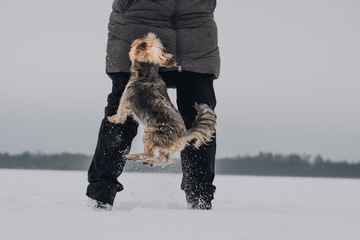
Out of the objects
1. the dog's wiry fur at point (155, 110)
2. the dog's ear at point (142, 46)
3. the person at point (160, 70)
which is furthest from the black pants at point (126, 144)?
the dog's ear at point (142, 46)

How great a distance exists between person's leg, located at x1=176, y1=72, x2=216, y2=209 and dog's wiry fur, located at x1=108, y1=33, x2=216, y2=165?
0.32m

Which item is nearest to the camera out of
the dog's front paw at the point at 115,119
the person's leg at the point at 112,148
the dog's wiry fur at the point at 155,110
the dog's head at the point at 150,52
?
the dog's wiry fur at the point at 155,110

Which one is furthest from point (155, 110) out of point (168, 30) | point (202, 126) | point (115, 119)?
point (168, 30)

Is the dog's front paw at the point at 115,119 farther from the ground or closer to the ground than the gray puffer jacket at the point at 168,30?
closer to the ground

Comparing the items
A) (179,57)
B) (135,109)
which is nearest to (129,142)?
(135,109)

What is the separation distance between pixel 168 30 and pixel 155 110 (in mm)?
→ 874

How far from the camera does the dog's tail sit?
4660 millimetres

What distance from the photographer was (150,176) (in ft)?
19.8

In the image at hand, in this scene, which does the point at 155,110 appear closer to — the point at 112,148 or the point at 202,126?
the point at 202,126

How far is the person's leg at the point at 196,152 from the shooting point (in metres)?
5.06

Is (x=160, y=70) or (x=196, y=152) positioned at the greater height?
(x=160, y=70)

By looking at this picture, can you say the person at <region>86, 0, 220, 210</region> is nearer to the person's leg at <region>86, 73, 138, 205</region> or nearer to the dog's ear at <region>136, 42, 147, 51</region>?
the person's leg at <region>86, 73, 138, 205</region>

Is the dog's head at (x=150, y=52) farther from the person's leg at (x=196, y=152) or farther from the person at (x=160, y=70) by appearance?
the person's leg at (x=196, y=152)

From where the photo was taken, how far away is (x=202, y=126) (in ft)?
15.3
